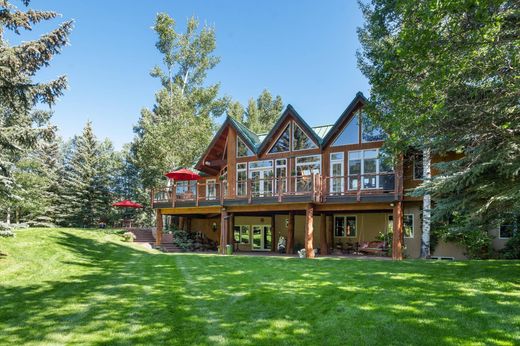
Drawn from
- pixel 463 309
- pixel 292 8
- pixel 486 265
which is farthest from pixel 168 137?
pixel 463 309

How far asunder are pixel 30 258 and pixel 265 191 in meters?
11.4

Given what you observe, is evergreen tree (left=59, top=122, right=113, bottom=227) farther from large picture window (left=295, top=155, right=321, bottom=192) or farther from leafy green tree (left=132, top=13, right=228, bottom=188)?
large picture window (left=295, top=155, right=321, bottom=192)

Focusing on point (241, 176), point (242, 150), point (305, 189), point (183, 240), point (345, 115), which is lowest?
point (183, 240)

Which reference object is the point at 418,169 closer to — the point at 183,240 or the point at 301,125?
the point at 301,125

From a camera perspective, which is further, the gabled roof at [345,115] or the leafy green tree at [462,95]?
the gabled roof at [345,115]

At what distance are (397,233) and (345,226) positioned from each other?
4832 millimetres

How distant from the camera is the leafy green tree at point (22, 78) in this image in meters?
10.6

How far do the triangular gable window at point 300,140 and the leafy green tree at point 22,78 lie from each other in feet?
38.9

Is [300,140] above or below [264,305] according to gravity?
above

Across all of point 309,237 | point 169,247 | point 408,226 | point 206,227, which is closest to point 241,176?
point 206,227

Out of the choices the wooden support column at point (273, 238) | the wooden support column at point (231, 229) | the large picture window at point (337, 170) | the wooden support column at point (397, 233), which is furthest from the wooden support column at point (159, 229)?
the wooden support column at point (397, 233)

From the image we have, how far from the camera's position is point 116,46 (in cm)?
2448

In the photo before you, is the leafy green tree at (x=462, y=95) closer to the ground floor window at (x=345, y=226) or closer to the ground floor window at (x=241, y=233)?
the ground floor window at (x=345, y=226)

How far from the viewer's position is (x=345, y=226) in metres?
20.1
